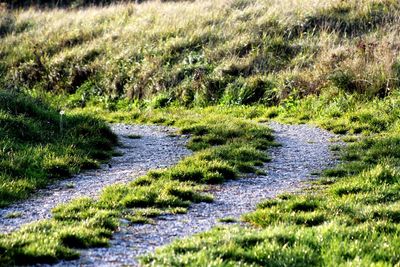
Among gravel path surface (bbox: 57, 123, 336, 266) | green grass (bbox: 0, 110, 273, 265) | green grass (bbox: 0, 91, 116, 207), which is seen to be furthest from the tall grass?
green grass (bbox: 0, 91, 116, 207)

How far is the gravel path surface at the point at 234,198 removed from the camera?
21.6ft

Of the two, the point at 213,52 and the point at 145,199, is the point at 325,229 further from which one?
the point at 213,52

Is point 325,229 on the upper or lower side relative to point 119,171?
upper

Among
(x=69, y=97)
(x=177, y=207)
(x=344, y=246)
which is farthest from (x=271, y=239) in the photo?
(x=69, y=97)

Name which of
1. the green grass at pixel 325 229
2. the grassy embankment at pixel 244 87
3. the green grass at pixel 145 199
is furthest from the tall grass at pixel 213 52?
the green grass at pixel 325 229

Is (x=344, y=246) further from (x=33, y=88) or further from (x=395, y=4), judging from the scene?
(x=33, y=88)

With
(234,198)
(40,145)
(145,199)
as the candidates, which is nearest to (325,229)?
(234,198)

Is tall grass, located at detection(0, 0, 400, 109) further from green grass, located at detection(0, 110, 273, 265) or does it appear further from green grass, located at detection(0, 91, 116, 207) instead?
green grass, located at detection(0, 91, 116, 207)

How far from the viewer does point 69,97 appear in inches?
852

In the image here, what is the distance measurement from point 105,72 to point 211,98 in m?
4.99

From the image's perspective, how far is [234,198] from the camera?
29.6ft

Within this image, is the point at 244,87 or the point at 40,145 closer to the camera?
the point at 40,145

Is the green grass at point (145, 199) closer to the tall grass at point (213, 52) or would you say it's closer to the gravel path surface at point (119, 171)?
the gravel path surface at point (119, 171)

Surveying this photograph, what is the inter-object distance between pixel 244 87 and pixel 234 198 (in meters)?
9.87
